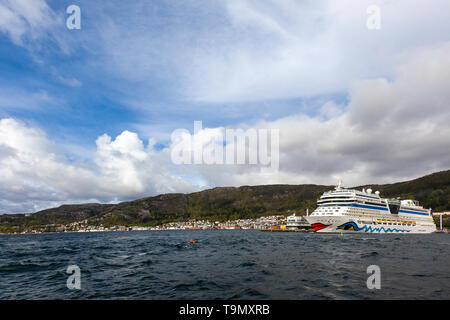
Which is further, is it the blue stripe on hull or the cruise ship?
the cruise ship

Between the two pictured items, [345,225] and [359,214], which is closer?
[345,225]

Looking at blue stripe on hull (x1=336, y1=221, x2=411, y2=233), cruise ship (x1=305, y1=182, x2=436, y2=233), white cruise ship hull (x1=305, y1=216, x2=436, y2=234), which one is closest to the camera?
white cruise ship hull (x1=305, y1=216, x2=436, y2=234)

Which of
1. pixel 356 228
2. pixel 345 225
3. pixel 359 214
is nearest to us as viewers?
pixel 345 225

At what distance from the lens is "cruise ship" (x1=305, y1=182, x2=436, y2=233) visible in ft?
313

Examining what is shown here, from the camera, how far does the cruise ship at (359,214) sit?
9544 centimetres

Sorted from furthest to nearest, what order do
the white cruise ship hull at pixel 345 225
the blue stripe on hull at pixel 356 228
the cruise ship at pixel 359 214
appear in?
the cruise ship at pixel 359 214 → the blue stripe on hull at pixel 356 228 → the white cruise ship hull at pixel 345 225

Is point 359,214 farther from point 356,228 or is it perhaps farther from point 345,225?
point 345,225

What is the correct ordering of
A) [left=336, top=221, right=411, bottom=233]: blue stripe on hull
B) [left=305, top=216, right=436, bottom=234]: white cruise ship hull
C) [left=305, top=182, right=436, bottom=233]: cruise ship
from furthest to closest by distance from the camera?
[left=305, top=182, right=436, bottom=233]: cruise ship → [left=336, top=221, right=411, bottom=233]: blue stripe on hull → [left=305, top=216, right=436, bottom=234]: white cruise ship hull

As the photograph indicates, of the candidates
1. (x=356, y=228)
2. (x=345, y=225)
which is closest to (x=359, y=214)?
(x=356, y=228)

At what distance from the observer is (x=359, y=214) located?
3930 inches

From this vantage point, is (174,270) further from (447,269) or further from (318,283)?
(447,269)

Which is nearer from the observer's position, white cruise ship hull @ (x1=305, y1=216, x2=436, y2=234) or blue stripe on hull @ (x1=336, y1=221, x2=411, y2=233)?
white cruise ship hull @ (x1=305, y1=216, x2=436, y2=234)

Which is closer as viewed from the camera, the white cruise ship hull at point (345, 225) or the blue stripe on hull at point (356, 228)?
the white cruise ship hull at point (345, 225)
